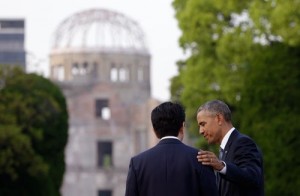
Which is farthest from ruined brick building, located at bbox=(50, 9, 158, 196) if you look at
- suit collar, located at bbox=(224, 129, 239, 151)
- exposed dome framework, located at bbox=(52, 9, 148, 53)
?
suit collar, located at bbox=(224, 129, 239, 151)

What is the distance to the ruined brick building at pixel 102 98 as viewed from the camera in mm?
88438

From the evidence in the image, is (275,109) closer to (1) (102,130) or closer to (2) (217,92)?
(2) (217,92)

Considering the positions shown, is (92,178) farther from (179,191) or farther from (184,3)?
(179,191)

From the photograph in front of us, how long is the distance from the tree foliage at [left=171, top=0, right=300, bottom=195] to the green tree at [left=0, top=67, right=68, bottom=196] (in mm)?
4207

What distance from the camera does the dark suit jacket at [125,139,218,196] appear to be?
361 inches

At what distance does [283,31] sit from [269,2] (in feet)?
6.43

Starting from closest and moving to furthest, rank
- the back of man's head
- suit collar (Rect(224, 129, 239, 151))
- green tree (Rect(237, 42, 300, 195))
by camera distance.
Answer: the back of man's head, suit collar (Rect(224, 129, 239, 151)), green tree (Rect(237, 42, 300, 195))

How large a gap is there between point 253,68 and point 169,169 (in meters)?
31.6

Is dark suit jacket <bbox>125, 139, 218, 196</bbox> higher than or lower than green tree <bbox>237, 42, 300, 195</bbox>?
higher

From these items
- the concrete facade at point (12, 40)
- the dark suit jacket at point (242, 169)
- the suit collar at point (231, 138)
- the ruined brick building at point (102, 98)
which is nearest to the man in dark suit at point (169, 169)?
the dark suit jacket at point (242, 169)

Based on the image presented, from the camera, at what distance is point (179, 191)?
916 centimetres

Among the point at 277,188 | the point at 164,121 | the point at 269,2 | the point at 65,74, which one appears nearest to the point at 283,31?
the point at 269,2

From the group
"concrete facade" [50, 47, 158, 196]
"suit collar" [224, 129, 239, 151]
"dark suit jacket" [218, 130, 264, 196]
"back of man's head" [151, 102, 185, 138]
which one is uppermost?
"back of man's head" [151, 102, 185, 138]

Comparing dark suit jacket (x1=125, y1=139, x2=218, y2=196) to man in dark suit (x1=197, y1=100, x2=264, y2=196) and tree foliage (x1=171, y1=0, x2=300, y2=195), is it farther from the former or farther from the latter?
tree foliage (x1=171, y1=0, x2=300, y2=195)
